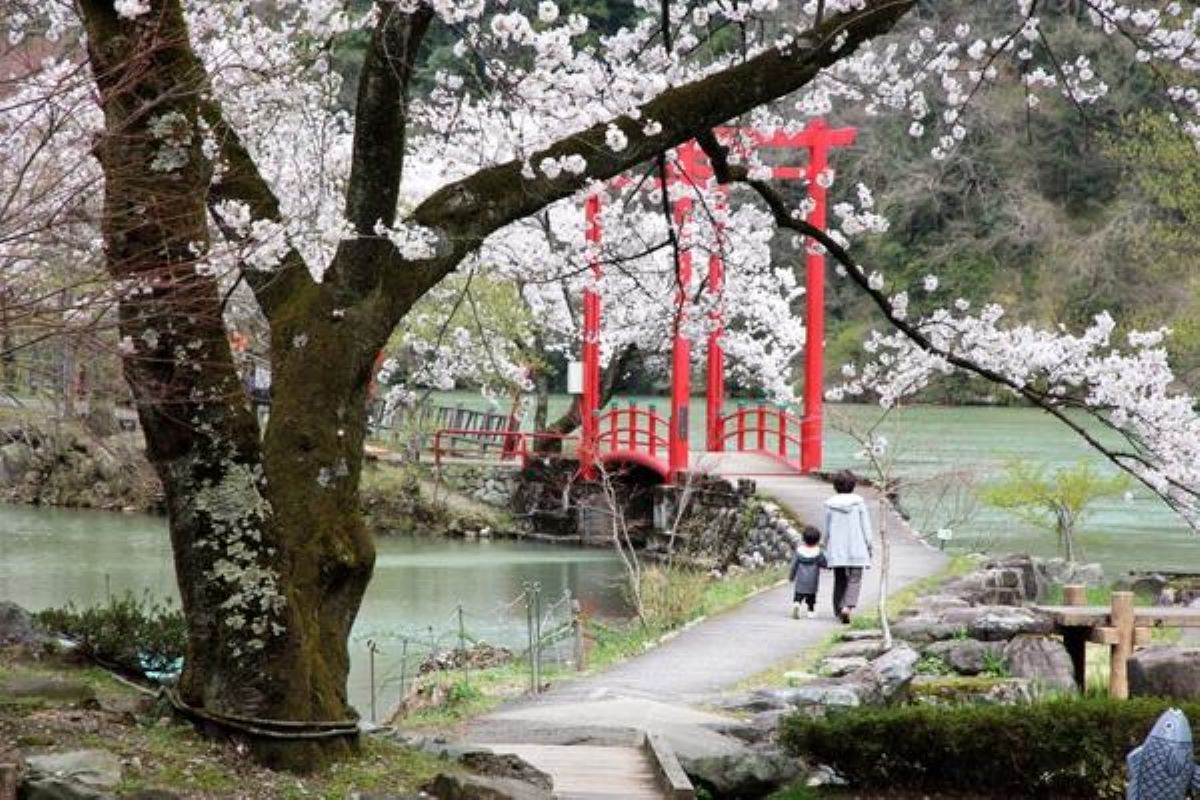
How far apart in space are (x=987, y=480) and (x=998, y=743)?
17.2 meters

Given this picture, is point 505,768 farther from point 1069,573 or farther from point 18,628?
point 1069,573

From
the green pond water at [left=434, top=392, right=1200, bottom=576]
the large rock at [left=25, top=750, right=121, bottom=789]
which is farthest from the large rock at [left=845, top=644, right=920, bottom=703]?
the large rock at [left=25, top=750, right=121, bottom=789]

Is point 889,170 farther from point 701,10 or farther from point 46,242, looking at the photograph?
point 46,242

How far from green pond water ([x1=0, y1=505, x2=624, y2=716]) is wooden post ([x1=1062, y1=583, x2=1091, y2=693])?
4.99m

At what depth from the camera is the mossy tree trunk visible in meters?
6.56

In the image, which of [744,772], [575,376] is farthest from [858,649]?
[575,376]

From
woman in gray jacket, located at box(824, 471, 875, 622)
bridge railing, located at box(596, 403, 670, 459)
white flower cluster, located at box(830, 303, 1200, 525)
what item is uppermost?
bridge railing, located at box(596, 403, 670, 459)

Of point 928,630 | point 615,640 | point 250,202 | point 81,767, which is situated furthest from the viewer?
point 615,640

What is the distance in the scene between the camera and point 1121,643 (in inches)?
416

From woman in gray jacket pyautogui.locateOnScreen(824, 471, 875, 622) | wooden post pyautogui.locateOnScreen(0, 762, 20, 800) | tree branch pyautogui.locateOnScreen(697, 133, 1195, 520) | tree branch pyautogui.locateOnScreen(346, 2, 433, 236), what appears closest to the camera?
wooden post pyautogui.locateOnScreen(0, 762, 20, 800)

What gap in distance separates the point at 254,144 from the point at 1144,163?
64.5 ft

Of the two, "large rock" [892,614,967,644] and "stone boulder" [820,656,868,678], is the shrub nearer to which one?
"stone boulder" [820,656,868,678]

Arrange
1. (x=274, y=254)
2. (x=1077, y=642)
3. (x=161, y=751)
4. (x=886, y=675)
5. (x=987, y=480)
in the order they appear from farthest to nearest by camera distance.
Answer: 1. (x=987, y=480)
2. (x=1077, y=642)
3. (x=886, y=675)
4. (x=274, y=254)
5. (x=161, y=751)

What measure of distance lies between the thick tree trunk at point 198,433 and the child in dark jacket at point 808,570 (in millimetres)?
7654
